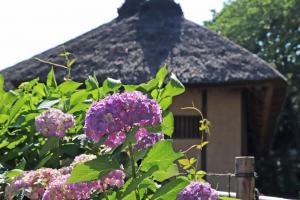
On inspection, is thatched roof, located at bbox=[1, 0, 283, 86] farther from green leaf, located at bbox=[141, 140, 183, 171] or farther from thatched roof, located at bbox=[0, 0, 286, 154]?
green leaf, located at bbox=[141, 140, 183, 171]

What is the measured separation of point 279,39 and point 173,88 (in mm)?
23299

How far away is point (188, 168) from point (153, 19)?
1011 centimetres

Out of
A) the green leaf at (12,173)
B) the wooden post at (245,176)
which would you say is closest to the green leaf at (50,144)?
the green leaf at (12,173)

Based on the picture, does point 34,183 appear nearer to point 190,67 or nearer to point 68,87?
point 68,87

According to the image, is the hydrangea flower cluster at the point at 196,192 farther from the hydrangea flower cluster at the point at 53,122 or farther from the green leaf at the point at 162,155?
the hydrangea flower cluster at the point at 53,122

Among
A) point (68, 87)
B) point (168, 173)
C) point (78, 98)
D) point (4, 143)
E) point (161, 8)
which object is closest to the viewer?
point (168, 173)

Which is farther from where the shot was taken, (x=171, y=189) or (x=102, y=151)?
(x=102, y=151)

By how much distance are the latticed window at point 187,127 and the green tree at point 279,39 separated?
46.4ft

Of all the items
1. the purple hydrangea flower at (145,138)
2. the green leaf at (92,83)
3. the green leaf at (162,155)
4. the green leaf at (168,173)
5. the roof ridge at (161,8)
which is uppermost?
the roof ridge at (161,8)

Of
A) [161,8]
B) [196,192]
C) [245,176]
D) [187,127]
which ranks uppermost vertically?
[161,8]

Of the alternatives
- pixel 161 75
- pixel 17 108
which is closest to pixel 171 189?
pixel 161 75

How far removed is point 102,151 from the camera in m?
1.89

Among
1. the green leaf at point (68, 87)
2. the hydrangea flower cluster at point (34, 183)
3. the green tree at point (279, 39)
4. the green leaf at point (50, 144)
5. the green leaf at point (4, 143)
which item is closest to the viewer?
the hydrangea flower cluster at point (34, 183)

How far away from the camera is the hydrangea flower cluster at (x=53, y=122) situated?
1.76m
